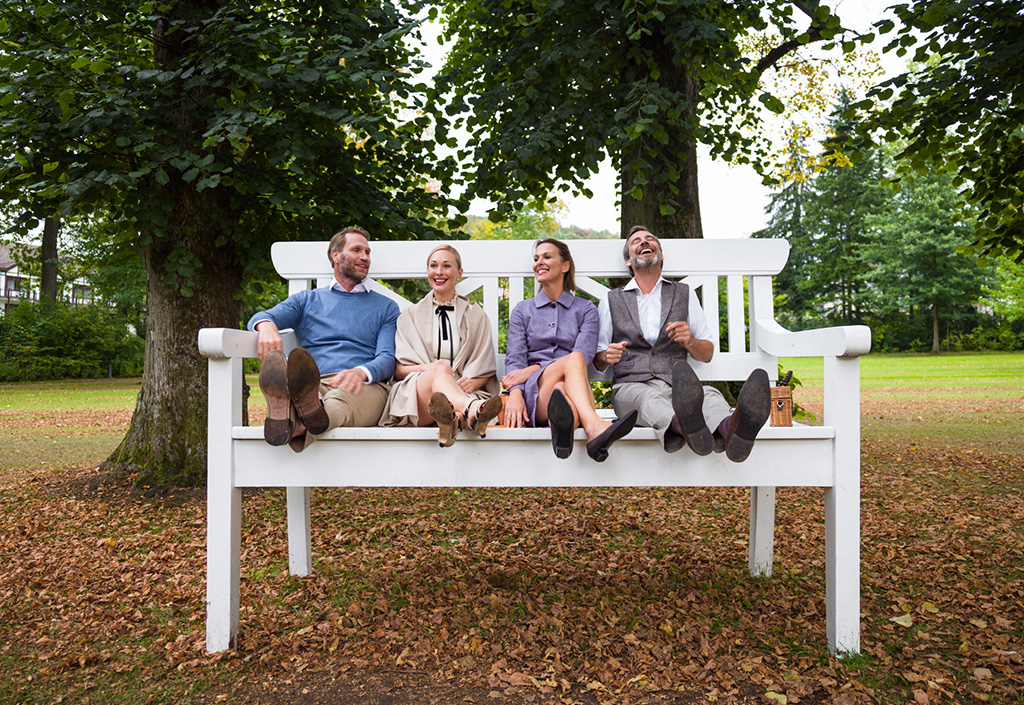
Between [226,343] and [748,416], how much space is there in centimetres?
180

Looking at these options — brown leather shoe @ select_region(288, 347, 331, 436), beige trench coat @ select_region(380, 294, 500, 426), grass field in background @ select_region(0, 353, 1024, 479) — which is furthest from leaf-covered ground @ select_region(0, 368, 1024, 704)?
grass field in background @ select_region(0, 353, 1024, 479)

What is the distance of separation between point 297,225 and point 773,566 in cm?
406

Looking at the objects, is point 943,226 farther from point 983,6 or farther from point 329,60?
point 329,60

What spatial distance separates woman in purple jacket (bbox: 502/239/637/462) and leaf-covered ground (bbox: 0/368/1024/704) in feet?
2.86

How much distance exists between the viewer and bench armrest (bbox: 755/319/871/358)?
2.40 metres

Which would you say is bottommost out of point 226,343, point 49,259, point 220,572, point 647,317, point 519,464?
point 220,572

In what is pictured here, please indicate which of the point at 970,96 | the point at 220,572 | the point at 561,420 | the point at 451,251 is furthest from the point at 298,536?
the point at 970,96

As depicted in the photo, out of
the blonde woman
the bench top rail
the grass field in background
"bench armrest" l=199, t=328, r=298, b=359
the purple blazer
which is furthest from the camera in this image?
the grass field in background

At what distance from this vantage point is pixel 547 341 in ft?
10.4

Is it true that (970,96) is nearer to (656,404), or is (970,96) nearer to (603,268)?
(603,268)

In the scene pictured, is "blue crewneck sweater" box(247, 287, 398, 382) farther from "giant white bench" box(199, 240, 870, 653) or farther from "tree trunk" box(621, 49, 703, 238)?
"tree trunk" box(621, 49, 703, 238)

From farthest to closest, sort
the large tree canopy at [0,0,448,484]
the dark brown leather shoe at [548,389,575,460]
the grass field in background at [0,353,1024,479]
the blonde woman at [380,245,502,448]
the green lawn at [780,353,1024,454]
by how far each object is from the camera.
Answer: the green lawn at [780,353,1024,454], the grass field in background at [0,353,1024,479], the large tree canopy at [0,0,448,484], the blonde woman at [380,245,502,448], the dark brown leather shoe at [548,389,575,460]

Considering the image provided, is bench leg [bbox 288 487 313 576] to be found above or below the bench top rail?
below

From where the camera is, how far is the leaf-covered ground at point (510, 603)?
234 centimetres
